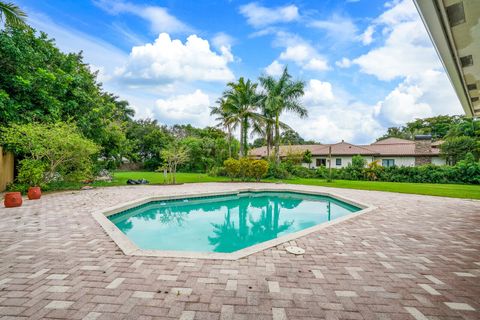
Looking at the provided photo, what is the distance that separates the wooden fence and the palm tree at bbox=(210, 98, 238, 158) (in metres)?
14.2

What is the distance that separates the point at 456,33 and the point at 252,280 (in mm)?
4294

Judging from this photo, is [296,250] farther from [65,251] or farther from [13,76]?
[13,76]

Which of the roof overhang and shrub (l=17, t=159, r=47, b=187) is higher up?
the roof overhang

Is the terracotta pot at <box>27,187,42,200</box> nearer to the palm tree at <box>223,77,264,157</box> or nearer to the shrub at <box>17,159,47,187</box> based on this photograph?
the shrub at <box>17,159,47,187</box>

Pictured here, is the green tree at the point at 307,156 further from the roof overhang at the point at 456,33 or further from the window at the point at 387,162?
the roof overhang at the point at 456,33

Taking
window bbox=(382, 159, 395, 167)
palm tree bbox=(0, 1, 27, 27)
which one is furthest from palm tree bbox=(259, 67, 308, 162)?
palm tree bbox=(0, 1, 27, 27)

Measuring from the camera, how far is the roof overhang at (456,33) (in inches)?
102

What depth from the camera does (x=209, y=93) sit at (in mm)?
24656

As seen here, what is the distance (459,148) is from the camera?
926 inches

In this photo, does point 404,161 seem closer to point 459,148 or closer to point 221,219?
point 459,148

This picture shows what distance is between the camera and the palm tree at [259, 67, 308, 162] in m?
20.7

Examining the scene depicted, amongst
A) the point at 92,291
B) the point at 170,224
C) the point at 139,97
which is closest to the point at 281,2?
the point at 170,224

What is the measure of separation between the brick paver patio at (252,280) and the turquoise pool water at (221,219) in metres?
1.98

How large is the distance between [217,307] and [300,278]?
4.01ft
